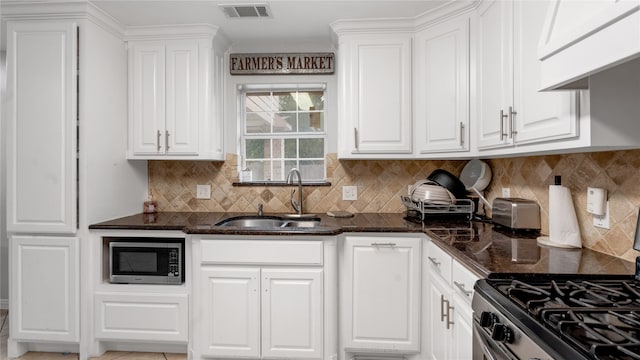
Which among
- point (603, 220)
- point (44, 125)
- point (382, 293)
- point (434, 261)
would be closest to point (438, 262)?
point (434, 261)

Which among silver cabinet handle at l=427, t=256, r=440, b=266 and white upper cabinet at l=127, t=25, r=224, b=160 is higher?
white upper cabinet at l=127, t=25, r=224, b=160

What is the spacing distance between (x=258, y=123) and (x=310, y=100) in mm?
490

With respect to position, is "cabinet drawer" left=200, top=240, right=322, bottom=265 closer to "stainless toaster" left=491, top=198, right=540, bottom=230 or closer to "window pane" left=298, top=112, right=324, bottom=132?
"stainless toaster" left=491, top=198, right=540, bottom=230

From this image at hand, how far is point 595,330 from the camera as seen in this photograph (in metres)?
0.81

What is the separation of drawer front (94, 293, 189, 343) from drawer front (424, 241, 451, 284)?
1.54 meters

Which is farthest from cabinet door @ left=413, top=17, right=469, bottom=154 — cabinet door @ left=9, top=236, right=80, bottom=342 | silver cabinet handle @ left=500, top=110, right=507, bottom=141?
cabinet door @ left=9, top=236, right=80, bottom=342

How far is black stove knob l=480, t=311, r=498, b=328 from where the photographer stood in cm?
104

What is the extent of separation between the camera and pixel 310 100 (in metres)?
2.99

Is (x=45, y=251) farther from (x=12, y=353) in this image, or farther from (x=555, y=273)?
(x=555, y=273)

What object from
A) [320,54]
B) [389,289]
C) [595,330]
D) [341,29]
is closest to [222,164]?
[320,54]

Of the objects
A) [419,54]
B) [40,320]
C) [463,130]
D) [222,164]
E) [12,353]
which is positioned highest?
[419,54]

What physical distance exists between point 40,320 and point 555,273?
9.50ft

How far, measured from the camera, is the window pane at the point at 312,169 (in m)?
2.97

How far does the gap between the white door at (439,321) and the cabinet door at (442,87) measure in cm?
90
